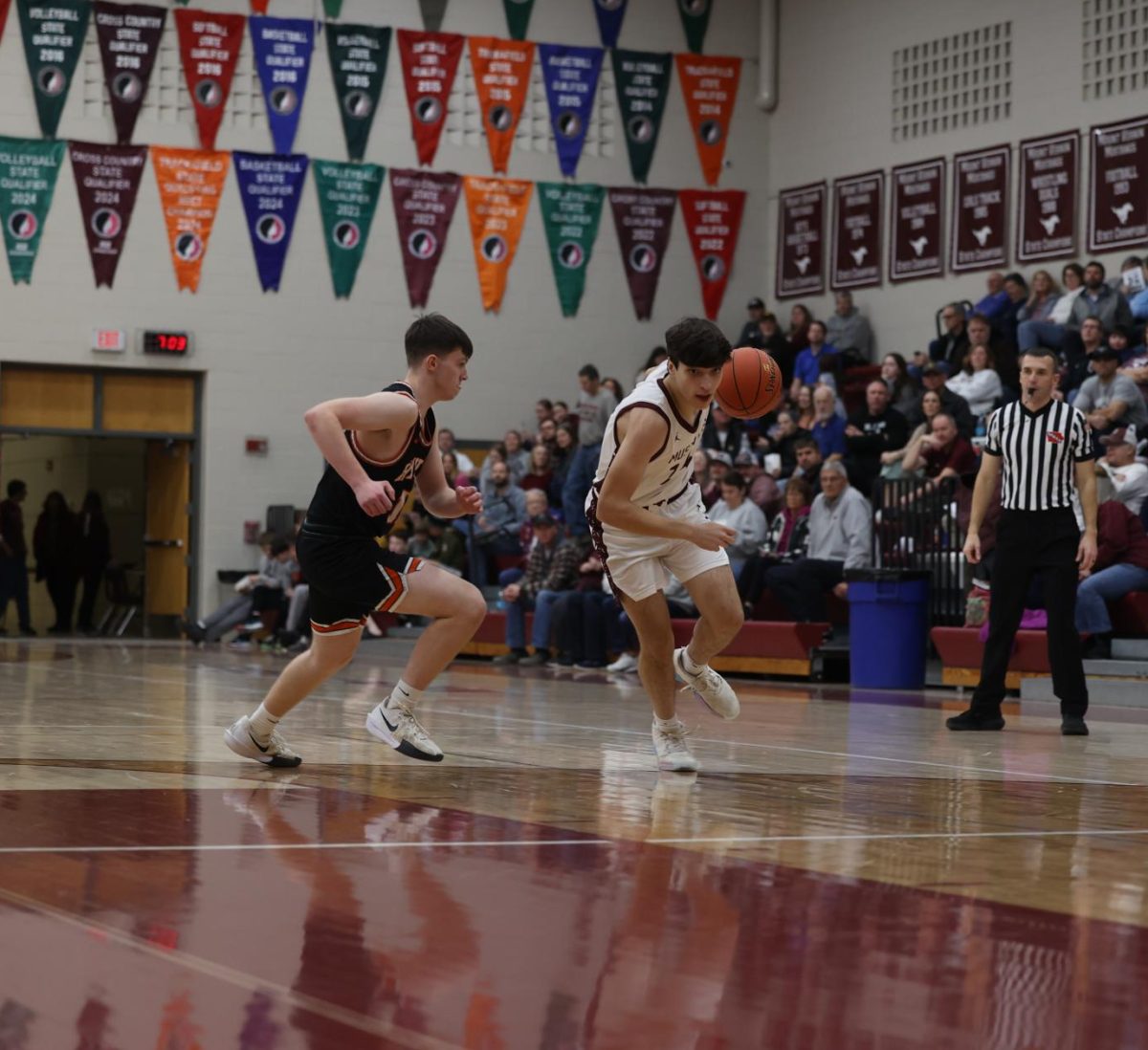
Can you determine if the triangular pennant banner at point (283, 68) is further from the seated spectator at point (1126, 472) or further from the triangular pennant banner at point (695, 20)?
the seated spectator at point (1126, 472)

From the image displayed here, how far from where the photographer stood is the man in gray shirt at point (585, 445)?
18.6 metres

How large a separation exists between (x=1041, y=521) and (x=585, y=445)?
10697 millimetres

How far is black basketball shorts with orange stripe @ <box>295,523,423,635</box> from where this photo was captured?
6.16 meters

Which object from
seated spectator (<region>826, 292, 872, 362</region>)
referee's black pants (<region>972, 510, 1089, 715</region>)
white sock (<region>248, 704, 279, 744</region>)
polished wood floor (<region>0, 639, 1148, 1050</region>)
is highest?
seated spectator (<region>826, 292, 872, 362</region>)

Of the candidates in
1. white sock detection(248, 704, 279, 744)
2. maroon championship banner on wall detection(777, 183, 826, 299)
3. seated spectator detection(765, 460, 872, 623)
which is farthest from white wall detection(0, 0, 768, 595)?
white sock detection(248, 704, 279, 744)

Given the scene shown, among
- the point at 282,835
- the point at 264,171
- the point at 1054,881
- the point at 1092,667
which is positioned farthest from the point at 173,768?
the point at 264,171

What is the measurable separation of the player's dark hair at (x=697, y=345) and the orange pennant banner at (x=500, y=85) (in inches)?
659

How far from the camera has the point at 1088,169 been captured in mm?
18703

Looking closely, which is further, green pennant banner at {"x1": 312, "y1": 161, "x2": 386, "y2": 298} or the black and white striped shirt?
green pennant banner at {"x1": 312, "y1": 161, "x2": 386, "y2": 298}

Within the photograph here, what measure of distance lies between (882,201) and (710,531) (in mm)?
15796

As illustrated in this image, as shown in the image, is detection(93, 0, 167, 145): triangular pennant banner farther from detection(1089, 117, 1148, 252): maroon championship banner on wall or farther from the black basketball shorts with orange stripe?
the black basketball shorts with orange stripe

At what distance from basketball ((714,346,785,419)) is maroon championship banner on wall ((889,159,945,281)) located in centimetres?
1341

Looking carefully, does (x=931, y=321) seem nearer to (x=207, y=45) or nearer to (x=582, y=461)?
(x=582, y=461)

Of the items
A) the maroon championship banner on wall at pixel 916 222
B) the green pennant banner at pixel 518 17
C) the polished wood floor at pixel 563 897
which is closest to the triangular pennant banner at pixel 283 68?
the green pennant banner at pixel 518 17
